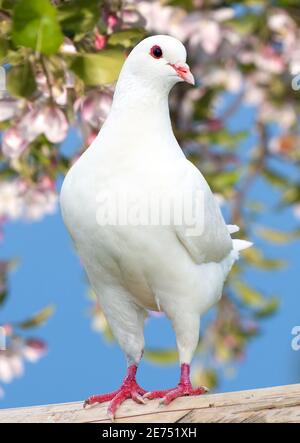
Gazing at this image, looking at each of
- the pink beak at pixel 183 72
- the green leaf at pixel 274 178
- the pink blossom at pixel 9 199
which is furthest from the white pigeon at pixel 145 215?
the green leaf at pixel 274 178

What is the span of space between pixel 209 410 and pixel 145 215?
0.69m

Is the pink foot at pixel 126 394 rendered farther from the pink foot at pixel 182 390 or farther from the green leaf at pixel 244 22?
the green leaf at pixel 244 22

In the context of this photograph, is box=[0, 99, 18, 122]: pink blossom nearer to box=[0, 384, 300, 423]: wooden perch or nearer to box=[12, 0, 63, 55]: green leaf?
box=[12, 0, 63, 55]: green leaf

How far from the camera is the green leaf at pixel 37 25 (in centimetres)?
369

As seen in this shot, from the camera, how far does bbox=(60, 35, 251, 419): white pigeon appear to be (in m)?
3.35

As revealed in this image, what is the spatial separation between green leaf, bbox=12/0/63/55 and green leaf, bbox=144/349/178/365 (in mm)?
3107

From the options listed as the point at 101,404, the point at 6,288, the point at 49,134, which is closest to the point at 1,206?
the point at 6,288

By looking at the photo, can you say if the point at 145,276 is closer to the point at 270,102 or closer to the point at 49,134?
the point at 49,134

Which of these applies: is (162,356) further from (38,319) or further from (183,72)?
(183,72)

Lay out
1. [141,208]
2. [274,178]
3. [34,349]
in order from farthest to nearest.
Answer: [274,178]
[34,349]
[141,208]

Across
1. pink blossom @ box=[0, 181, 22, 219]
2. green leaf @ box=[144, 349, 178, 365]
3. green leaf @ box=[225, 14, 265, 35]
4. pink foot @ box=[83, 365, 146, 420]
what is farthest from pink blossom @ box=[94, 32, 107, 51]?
green leaf @ box=[144, 349, 178, 365]

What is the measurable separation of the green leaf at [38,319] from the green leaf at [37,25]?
1727 millimetres

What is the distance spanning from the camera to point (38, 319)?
5.21 meters

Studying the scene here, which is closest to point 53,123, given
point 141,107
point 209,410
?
point 141,107
